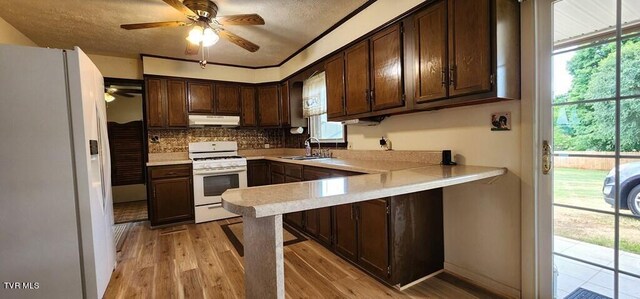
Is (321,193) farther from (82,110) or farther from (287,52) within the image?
(287,52)

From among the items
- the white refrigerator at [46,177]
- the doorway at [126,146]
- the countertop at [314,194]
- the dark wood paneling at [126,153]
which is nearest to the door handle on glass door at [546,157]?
the countertop at [314,194]

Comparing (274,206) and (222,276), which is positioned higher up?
Result: (274,206)

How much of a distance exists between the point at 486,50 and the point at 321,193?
Result: 140 centimetres

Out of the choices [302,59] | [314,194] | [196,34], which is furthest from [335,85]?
[314,194]

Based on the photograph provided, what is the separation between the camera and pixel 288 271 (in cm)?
242

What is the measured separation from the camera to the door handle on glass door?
1723 mm

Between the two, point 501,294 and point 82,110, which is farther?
point 501,294

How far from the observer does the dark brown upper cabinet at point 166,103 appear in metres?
3.96

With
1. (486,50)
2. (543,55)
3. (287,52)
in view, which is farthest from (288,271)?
(287,52)

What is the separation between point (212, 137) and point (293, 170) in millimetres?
1956

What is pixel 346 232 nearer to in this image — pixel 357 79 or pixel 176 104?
pixel 357 79

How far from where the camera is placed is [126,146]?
17.4ft

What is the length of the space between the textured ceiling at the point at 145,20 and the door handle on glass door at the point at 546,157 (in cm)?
198

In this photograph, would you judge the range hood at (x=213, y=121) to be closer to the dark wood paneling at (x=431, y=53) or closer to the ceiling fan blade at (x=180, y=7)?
the ceiling fan blade at (x=180, y=7)
